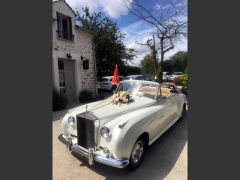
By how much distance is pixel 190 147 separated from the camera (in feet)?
4.47

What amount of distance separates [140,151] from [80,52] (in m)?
8.14

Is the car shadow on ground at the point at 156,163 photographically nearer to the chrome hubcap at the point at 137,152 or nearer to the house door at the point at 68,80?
the chrome hubcap at the point at 137,152

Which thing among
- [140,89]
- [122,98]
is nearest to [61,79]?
[140,89]

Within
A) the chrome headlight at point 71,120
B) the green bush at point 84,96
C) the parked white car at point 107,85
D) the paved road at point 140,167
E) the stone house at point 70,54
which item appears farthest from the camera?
the parked white car at point 107,85

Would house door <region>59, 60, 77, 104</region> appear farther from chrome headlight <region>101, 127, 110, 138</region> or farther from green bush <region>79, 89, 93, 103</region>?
chrome headlight <region>101, 127, 110, 138</region>

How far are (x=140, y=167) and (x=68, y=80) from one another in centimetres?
754

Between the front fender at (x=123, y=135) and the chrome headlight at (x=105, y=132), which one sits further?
the chrome headlight at (x=105, y=132)

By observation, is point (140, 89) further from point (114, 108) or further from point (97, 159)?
point (97, 159)

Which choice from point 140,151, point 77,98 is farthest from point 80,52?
point 140,151

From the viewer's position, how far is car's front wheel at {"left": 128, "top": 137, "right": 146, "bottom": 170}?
276 cm

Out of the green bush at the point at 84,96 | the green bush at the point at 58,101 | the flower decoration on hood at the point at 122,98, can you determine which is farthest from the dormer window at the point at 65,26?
the flower decoration on hood at the point at 122,98

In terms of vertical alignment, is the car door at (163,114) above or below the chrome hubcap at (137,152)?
above

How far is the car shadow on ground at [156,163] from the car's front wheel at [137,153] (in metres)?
0.11

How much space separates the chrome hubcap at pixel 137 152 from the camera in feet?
9.20
